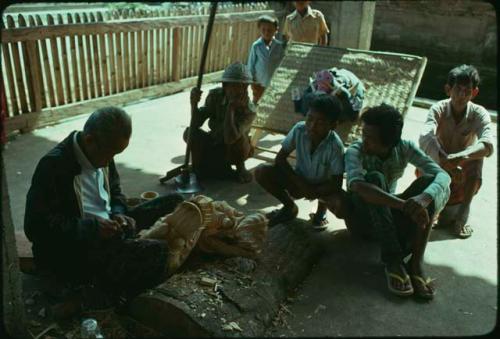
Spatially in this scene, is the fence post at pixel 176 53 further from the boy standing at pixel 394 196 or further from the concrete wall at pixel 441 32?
the concrete wall at pixel 441 32

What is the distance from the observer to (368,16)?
25.4 ft

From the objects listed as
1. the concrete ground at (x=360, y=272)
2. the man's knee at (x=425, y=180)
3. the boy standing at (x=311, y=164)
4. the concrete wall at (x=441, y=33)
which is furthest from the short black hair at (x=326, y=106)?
the concrete wall at (x=441, y=33)

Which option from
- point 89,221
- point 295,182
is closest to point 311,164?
point 295,182

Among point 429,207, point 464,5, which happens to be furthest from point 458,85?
point 464,5

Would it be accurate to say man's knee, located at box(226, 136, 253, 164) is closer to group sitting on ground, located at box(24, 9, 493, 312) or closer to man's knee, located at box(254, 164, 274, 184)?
group sitting on ground, located at box(24, 9, 493, 312)

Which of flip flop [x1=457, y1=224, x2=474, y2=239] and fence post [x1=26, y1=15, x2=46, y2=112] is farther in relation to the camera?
fence post [x1=26, y1=15, x2=46, y2=112]

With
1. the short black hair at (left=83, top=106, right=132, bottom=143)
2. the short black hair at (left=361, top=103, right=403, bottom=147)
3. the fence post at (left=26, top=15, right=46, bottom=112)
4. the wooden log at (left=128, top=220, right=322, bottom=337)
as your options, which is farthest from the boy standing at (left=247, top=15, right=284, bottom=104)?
the short black hair at (left=83, top=106, right=132, bottom=143)

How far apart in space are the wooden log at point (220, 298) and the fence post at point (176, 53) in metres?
5.42

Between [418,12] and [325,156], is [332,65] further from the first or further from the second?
[418,12]

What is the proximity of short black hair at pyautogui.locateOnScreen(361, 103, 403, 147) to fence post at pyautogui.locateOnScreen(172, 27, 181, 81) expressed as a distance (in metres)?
5.27

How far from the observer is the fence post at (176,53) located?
7.55m

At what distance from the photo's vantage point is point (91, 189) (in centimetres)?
262

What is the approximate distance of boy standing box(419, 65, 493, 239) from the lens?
142 inches

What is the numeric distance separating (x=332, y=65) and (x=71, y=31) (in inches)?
136
